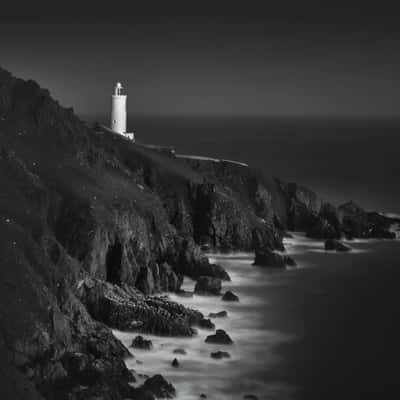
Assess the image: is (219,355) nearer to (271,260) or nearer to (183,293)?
(183,293)

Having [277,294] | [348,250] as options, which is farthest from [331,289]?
[348,250]

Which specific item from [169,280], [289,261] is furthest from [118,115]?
[169,280]

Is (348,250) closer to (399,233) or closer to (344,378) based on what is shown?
(399,233)

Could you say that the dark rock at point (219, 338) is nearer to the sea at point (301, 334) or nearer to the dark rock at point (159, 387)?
the sea at point (301, 334)

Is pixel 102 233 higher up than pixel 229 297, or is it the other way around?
pixel 102 233

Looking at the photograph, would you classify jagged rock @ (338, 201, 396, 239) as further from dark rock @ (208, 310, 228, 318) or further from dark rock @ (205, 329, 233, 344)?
dark rock @ (205, 329, 233, 344)
